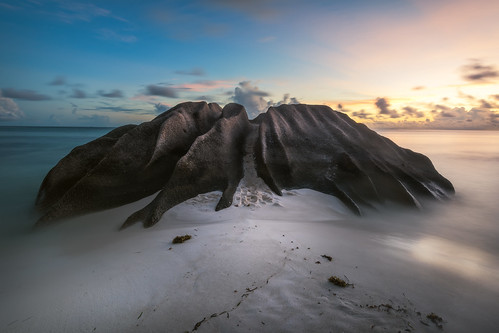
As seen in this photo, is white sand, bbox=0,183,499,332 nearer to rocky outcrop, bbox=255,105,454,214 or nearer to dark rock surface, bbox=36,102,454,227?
dark rock surface, bbox=36,102,454,227

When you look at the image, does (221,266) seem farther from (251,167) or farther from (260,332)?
(251,167)

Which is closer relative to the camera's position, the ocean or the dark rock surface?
the ocean

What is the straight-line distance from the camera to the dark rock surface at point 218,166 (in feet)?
28.3

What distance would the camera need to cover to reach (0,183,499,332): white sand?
3611 millimetres

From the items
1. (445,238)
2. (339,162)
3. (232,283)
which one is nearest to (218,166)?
(339,162)

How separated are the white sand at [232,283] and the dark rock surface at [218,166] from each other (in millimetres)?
1607

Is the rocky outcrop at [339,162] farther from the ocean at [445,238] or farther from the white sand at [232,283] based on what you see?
the white sand at [232,283]

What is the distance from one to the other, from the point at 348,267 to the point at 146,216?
5481mm

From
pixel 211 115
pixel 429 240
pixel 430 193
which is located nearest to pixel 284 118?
pixel 211 115

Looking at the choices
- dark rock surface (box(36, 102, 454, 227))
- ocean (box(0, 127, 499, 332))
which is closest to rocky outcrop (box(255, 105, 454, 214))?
dark rock surface (box(36, 102, 454, 227))

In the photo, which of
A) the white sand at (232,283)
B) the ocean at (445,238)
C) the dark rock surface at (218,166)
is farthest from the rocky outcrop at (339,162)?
the white sand at (232,283)

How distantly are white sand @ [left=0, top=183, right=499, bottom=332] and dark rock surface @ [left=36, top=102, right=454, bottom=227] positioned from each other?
1607mm

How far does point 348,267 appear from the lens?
488 centimetres

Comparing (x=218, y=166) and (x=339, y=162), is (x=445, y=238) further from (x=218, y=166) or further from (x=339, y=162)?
(x=218, y=166)
